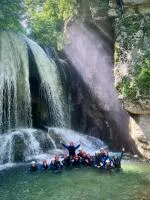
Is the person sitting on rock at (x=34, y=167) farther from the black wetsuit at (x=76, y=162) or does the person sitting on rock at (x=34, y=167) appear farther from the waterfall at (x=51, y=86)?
A: the waterfall at (x=51, y=86)

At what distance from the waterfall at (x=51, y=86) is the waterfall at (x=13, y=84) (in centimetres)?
157

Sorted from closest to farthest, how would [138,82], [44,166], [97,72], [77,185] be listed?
[77,185]
[44,166]
[138,82]
[97,72]

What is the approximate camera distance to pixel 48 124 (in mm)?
29359

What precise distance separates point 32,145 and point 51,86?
7207mm

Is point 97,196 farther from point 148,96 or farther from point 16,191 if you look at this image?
point 148,96

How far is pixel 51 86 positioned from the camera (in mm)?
29750

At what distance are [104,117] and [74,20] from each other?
721cm

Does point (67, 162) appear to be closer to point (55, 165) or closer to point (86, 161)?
point (86, 161)

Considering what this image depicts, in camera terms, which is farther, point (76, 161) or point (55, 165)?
point (76, 161)

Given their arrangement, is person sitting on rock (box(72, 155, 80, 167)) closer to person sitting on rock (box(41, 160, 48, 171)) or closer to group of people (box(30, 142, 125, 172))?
group of people (box(30, 142, 125, 172))

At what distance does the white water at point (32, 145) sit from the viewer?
22.4m

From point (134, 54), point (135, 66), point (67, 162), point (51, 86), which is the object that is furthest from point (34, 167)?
point (51, 86)

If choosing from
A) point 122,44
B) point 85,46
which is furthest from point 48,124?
point 122,44

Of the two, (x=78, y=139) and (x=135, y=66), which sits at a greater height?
(x=135, y=66)
